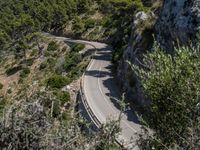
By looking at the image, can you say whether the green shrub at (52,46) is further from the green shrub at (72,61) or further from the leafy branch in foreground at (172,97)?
the leafy branch in foreground at (172,97)

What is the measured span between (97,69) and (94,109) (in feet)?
59.4

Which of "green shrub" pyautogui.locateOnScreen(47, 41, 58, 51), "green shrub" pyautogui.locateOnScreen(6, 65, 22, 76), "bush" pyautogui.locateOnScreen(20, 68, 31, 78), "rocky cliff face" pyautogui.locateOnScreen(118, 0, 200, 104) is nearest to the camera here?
"rocky cliff face" pyautogui.locateOnScreen(118, 0, 200, 104)

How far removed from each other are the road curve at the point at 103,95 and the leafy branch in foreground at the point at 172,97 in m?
13.1

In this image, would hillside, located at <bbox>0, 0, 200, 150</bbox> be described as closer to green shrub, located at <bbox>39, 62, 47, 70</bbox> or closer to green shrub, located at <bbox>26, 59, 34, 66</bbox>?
green shrub, located at <bbox>26, 59, 34, 66</bbox>

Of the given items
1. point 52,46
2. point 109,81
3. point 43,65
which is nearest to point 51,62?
point 43,65

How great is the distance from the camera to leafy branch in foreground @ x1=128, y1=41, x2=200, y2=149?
13.6m

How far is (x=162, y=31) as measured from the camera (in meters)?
40.0

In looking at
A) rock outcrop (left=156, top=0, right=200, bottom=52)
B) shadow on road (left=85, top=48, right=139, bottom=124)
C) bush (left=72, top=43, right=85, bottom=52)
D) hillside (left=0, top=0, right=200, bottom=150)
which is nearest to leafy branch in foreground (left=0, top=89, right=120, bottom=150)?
hillside (left=0, top=0, right=200, bottom=150)

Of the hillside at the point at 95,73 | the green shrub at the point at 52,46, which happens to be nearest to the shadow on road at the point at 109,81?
the hillside at the point at 95,73

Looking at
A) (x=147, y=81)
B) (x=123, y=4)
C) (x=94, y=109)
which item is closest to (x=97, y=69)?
(x=94, y=109)

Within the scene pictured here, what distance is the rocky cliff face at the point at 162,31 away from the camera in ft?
115

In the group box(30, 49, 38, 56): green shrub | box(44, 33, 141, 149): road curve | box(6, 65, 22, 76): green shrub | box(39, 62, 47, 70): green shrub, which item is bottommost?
box(6, 65, 22, 76): green shrub

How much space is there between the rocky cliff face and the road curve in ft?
5.93

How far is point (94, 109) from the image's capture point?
1608 inches
